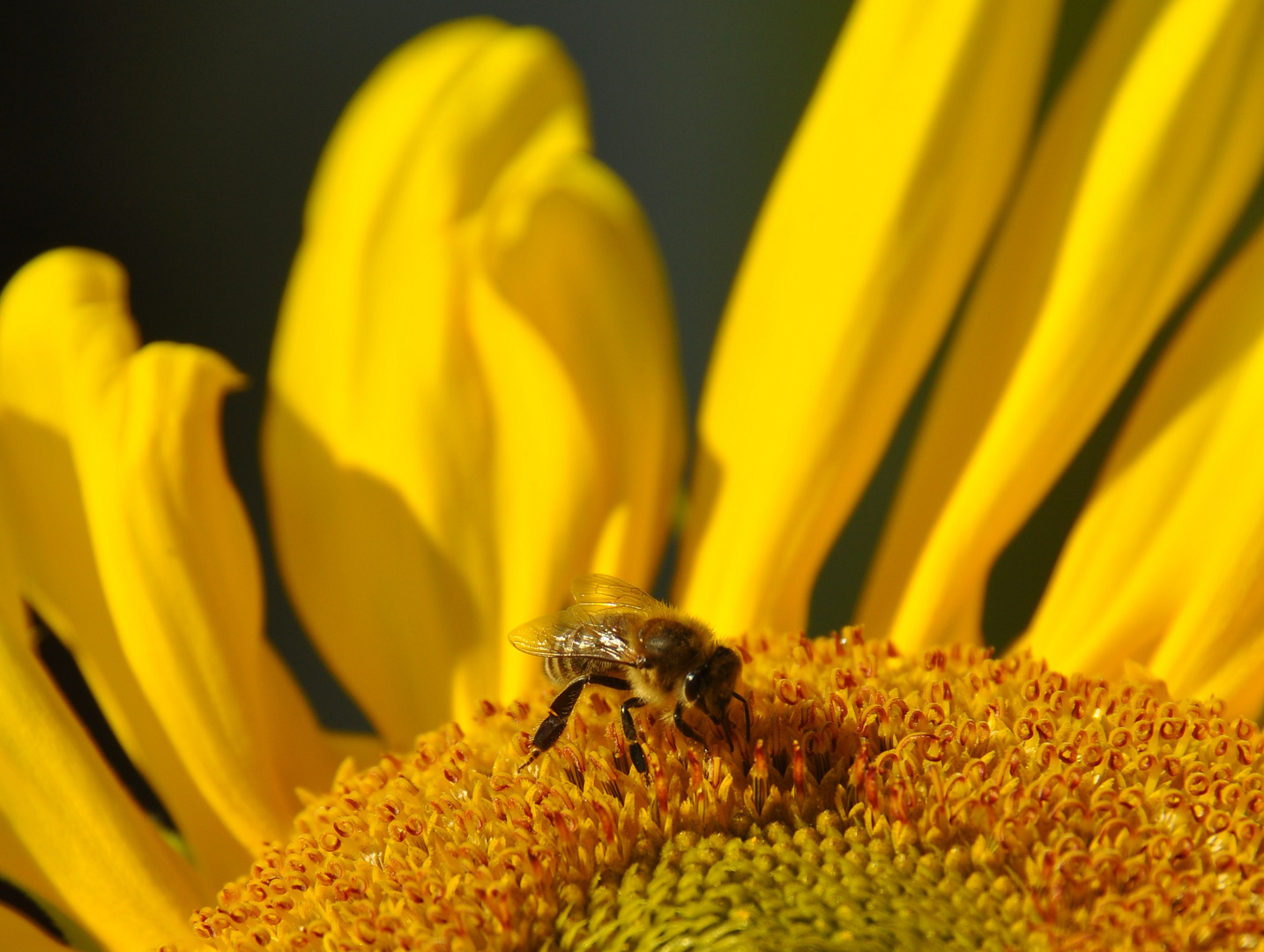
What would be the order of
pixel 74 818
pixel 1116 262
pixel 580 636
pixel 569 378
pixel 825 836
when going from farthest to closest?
pixel 569 378, pixel 1116 262, pixel 74 818, pixel 580 636, pixel 825 836

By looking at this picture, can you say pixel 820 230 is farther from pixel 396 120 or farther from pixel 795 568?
pixel 396 120

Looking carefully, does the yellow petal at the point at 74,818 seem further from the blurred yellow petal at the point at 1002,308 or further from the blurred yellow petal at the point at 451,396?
the blurred yellow petal at the point at 1002,308

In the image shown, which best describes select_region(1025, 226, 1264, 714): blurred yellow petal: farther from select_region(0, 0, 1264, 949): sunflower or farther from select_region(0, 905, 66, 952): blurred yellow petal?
select_region(0, 905, 66, 952): blurred yellow petal

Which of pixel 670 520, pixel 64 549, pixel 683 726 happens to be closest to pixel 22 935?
pixel 64 549

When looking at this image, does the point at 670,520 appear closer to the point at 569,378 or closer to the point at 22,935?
the point at 569,378

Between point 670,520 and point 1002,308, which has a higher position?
point 1002,308

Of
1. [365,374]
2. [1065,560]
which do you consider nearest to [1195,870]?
[1065,560]
